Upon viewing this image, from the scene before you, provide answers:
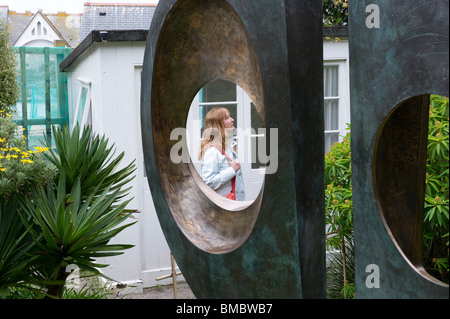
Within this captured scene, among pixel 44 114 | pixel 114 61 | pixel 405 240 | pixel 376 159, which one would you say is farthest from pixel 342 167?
pixel 44 114

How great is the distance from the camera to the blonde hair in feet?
15.4

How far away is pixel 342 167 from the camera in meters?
5.05

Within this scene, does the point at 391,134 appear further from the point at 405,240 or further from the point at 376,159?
the point at 405,240

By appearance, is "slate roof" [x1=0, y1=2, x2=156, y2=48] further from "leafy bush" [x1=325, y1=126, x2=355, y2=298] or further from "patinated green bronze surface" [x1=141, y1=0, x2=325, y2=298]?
"patinated green bronze surface" [x1=141, y1=0, x2=325, y2=298]

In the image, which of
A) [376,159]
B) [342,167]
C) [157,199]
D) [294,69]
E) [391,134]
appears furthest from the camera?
[342,167]

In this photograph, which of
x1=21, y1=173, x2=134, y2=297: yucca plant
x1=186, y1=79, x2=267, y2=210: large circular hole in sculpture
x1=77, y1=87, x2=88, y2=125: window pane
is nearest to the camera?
x1=21, y1=173, x2=134, y2=297: yucca plant

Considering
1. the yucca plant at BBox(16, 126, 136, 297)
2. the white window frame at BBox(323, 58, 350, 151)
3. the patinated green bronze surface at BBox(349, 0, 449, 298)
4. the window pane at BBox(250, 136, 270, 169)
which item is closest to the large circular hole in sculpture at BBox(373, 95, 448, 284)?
the patinated green bronze surface at BBox(349, 0, 449, 298)

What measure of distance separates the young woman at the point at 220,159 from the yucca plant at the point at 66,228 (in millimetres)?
680

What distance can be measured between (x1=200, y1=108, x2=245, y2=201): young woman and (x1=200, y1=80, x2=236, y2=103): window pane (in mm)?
2349

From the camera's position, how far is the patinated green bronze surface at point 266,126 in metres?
2.82

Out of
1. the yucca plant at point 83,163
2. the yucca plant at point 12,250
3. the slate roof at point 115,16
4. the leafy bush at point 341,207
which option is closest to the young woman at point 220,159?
the yucca plant at point 83,163

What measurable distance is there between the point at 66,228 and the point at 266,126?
1903 millimetres

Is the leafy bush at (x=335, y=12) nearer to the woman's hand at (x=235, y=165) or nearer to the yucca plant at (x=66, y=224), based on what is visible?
the woman's hand at (x=235, y=165)

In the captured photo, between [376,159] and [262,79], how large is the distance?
0.70 m
